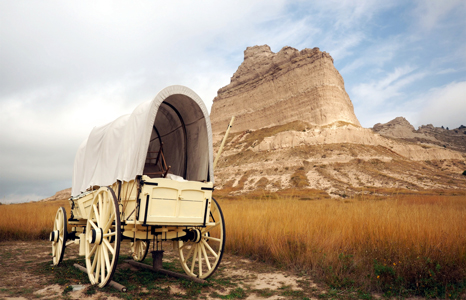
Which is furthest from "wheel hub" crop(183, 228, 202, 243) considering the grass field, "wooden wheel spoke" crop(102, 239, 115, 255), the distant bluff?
the distant bluff

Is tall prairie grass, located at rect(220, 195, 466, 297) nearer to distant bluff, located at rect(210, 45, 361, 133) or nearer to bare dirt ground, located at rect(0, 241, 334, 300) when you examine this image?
bare dirt ground, located at rect(0, 241, 334, 300)

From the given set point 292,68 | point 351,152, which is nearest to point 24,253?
point 351,152

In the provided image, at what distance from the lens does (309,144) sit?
1933 inches

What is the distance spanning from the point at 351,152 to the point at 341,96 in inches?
897

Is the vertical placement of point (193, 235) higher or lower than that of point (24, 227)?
higher

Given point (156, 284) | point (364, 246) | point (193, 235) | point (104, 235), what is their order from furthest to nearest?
1. point (364, 246)
2. point (193, 235)
3. point (156, 284)
4. point (104, 235)

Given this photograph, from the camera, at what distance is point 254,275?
6.18 m

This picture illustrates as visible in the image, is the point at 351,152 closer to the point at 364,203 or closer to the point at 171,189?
the point at 364,203

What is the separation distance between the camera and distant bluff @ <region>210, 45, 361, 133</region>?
2403 inches

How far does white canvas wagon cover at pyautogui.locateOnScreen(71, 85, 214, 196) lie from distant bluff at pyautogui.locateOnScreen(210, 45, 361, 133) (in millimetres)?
54861

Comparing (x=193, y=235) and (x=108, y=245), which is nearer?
(x=108, y=245)

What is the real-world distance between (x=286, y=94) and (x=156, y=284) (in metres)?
65.8

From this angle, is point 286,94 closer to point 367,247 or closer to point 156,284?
point 367,247

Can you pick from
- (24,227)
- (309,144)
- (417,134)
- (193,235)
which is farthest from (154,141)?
(417,134)
